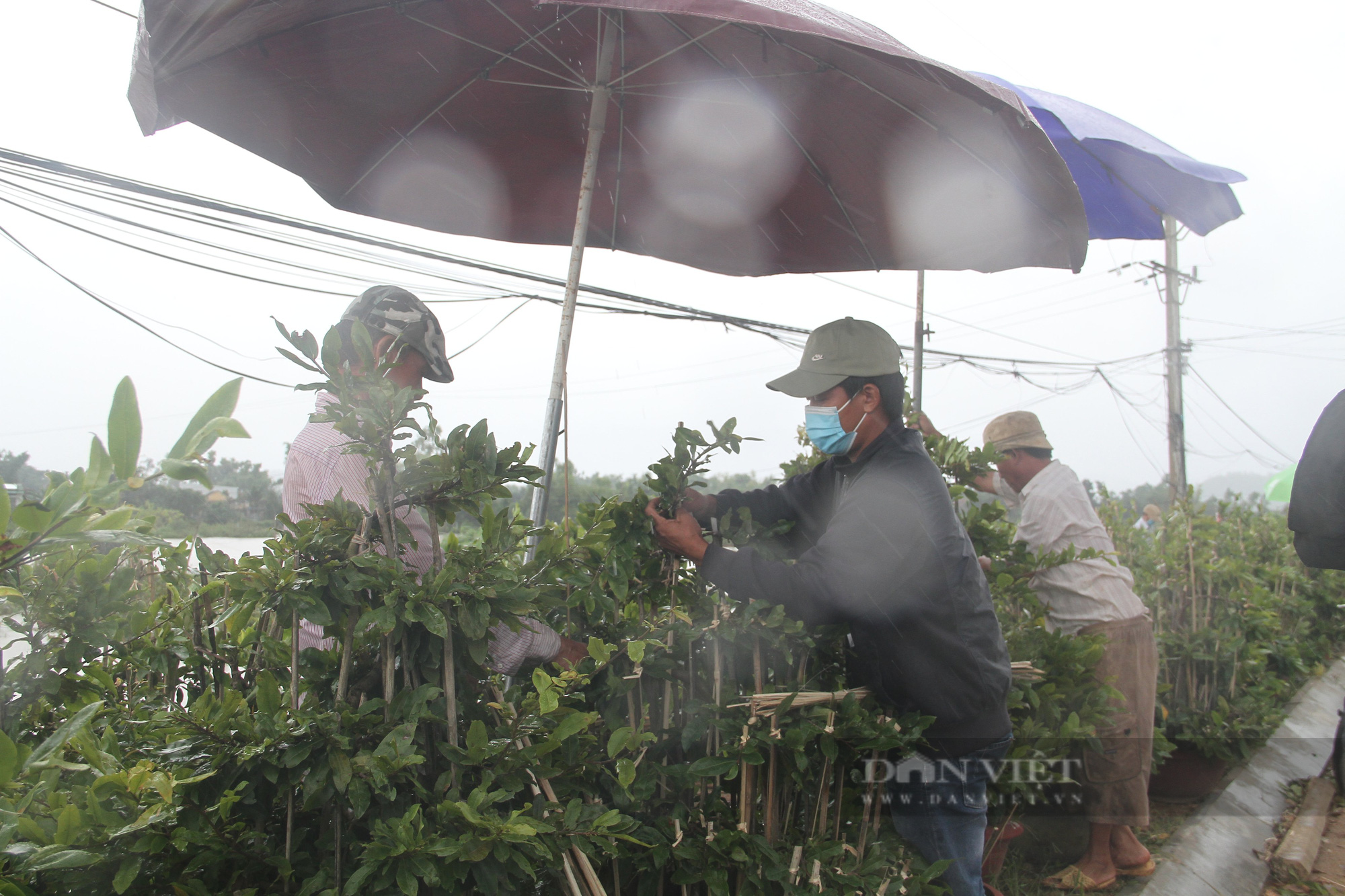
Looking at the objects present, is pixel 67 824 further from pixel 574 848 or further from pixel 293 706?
pixel 574 848

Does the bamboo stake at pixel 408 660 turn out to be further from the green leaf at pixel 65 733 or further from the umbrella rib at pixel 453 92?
the umbrella rib at pixel 453 92

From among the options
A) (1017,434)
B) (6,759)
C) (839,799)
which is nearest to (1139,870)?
(1017,434)

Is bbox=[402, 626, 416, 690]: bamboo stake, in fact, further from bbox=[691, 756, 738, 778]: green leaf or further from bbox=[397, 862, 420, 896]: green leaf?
bbox=[691, 756, 738, 778]: green leaf

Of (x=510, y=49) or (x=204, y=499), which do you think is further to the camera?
(x=204, y=499)

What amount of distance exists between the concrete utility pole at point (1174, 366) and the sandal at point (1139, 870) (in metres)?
13.9

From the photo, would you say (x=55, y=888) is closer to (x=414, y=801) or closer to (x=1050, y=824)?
(x=414, y=801)

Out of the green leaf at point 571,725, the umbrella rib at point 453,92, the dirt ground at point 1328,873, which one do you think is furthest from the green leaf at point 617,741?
the dirt ground at point 1328,873

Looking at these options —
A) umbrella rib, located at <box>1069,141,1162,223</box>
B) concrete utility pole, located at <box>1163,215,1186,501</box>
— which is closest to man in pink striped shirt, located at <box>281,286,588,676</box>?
umbrella rib, located at <box>1069,141,1162,223</box>

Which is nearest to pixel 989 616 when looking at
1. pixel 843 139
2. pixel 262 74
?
pixel 843 139

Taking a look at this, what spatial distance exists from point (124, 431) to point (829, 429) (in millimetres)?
1619

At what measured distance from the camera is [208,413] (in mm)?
844

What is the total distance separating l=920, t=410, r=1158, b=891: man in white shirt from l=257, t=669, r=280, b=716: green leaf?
2701 millimetres

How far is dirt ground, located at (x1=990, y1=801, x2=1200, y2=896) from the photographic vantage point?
3.41 meters

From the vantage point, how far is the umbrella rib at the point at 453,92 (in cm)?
241
